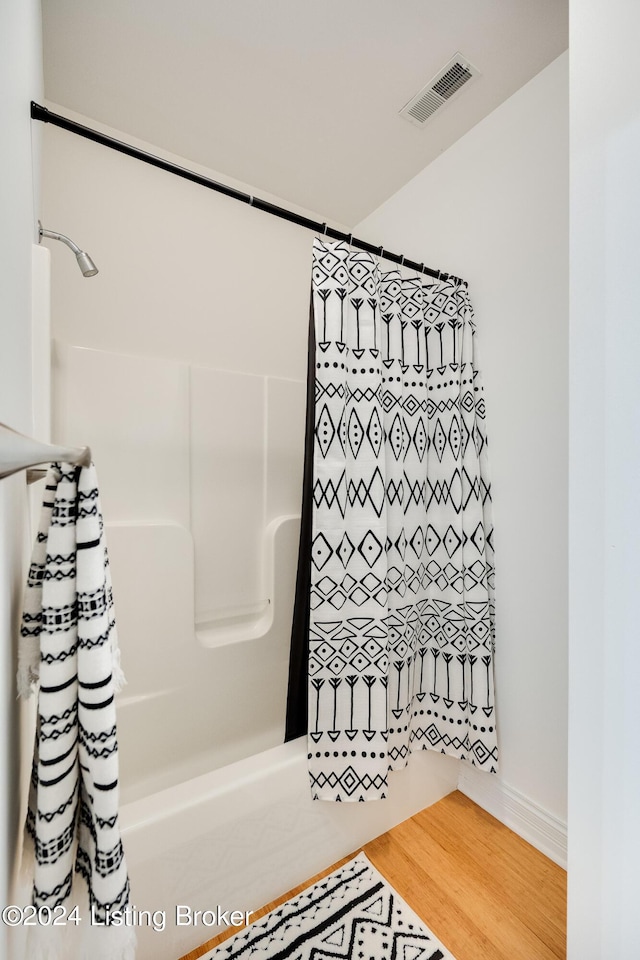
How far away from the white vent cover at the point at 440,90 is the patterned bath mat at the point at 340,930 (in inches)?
95.0

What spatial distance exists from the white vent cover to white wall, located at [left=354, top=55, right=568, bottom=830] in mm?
174

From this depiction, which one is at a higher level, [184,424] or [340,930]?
[184,424]

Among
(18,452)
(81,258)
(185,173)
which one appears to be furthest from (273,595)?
(18,452)

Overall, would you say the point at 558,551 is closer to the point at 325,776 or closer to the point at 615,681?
the point at 615,681

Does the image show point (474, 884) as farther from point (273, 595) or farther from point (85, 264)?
point (85, 264)

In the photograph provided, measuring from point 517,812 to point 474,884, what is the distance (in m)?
0.30

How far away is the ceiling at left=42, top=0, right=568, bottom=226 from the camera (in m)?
1.24

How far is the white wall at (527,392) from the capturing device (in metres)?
1.34

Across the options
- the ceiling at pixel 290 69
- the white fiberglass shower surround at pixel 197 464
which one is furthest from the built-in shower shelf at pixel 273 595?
the ceiling at pixel 290 69

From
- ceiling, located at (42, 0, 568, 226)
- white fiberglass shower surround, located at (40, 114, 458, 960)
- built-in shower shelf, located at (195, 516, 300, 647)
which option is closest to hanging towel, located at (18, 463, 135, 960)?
white fiberglass shower surround, located at (40, 114, 458, 960)

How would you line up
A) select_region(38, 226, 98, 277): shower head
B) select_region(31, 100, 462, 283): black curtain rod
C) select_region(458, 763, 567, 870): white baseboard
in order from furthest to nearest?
select_region(458, 763, 567, 870): white baseboard → select_region(38, 226, 98, 277): shower head → select_region(31, 100, 462, 283): black curtain rod

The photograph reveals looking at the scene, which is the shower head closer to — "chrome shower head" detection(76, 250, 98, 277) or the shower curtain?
"chrome shower head" detection(76, 250, 98, 277)

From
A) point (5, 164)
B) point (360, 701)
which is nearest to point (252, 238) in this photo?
point (5, 164)

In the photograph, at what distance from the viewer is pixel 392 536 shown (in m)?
1.37
